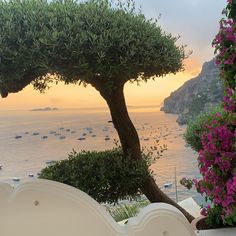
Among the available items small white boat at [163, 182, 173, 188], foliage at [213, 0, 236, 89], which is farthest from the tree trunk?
foliage at [213, 0, 236, 89]

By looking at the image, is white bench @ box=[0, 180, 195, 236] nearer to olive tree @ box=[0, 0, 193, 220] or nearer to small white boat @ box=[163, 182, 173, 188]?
olive tree @ box=[0, 0, 193, 220]

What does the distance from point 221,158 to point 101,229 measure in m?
0.61

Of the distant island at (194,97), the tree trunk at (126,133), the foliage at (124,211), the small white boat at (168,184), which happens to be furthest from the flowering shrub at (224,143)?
the foliage at (124,211)

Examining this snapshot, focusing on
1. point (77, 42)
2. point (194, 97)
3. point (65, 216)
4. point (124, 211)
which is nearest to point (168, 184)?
point (124, 211)

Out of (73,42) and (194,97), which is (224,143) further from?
(194,97)

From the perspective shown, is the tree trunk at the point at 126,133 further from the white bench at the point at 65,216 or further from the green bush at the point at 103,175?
the white bench at the point at 65,216

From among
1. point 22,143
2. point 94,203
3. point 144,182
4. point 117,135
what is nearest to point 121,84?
point 117,135

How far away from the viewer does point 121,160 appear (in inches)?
119

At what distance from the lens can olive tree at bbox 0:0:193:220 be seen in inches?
79.5

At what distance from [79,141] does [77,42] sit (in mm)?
2924

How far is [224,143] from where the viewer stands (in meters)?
1.69

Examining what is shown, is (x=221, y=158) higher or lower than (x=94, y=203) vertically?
higher

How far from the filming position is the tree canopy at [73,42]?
79.4 inches

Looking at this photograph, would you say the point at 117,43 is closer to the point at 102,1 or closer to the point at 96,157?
the point at 102,1
